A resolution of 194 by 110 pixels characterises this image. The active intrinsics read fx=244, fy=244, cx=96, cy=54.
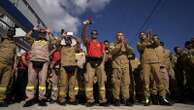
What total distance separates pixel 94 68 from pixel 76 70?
0.60 metres

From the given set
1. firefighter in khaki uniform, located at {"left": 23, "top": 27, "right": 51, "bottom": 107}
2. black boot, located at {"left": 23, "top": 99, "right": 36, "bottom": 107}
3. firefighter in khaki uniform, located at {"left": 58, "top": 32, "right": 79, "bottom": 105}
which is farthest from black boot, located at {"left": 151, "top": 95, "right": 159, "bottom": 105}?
black boot, located at {"left": 23, "top": 99, "right": 36, "bottom": 107}

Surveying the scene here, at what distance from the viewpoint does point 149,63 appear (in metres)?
7.26

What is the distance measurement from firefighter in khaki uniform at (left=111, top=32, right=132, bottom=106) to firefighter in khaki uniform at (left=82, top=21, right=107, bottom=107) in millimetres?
360

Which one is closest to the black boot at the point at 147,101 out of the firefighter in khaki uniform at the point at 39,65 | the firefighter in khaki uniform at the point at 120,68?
the firefighter in khaki uniform at the point at 120,68

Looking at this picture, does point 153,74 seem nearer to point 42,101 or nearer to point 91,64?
point 91,64

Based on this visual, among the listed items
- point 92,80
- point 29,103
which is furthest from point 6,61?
point 92,80

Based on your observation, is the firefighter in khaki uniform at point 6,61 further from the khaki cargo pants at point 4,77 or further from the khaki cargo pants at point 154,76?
the khaki cargo pants at point 154,76

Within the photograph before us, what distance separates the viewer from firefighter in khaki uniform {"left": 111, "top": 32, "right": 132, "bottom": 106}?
6812 millimetres

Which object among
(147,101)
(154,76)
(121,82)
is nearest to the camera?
(147,101)

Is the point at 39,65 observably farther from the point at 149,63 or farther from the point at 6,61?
the point at 149,63

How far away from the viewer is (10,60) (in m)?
6.82

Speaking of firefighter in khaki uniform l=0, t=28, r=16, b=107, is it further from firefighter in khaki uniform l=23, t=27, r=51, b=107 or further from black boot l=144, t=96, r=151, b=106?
black boot l=144, t=96, r=151, b=106

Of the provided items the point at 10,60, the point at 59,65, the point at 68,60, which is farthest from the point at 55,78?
the point at 10,60

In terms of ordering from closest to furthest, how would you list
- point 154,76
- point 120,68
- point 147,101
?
point 147,101 → point 120,68 → point 154,76
